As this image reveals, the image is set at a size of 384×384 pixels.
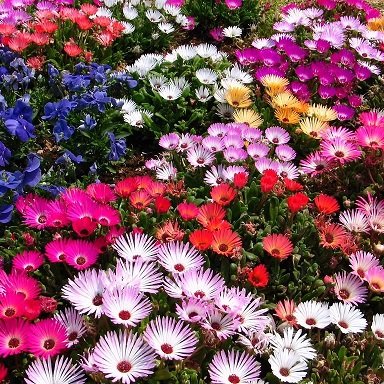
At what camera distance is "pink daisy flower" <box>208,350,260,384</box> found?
215 centimetres

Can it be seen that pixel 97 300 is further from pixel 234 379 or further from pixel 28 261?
pixel 234 379

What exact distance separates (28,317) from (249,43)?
3.23m

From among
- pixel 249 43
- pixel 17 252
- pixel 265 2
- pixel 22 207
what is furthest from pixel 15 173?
pixel 265 2

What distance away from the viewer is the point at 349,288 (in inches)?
103

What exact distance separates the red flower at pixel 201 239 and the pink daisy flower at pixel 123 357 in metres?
0.58

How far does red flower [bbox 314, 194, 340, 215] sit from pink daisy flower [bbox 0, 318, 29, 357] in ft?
4.86

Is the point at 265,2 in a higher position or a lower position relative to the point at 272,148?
higher

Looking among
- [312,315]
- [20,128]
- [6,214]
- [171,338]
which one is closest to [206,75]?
[20,128]

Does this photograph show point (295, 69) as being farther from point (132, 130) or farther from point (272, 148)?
point (132, 130)

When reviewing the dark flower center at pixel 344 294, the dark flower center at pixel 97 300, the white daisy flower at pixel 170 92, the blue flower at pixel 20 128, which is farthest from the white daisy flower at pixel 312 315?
the white daisy flower at pixel 170 92

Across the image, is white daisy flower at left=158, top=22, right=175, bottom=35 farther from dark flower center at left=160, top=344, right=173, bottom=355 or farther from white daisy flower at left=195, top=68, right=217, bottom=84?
dark flower center at left=160, top=344, right=173, bottom=355

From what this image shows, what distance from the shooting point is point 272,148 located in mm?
3395

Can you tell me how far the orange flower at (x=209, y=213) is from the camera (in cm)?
273

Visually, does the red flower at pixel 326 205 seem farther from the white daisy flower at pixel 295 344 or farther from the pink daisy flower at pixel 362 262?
the white daisy flower at pixel 295 344
